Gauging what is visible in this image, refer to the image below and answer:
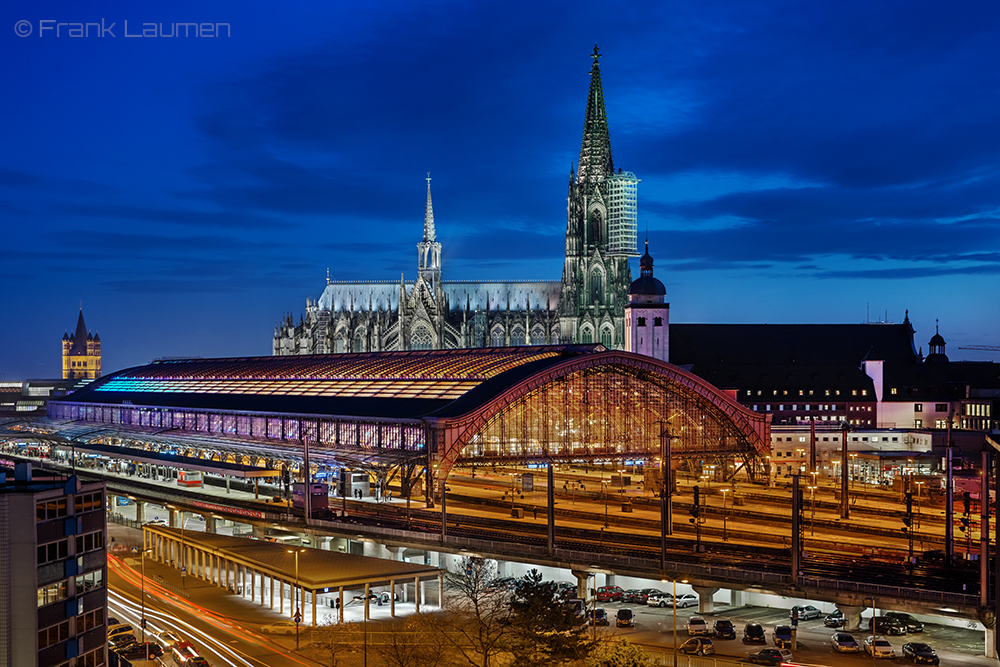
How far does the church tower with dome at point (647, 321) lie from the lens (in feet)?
606

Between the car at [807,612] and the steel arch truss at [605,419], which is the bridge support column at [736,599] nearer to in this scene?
the car at [807,612]

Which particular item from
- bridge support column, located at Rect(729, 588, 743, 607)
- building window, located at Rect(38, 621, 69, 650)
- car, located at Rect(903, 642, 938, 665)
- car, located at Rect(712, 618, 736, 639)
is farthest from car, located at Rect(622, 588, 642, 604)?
building window, located at Rect(38, 621, 69, 650)

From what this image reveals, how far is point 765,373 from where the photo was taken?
555 feet

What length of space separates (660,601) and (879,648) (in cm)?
1648

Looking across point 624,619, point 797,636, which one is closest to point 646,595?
point 624,619

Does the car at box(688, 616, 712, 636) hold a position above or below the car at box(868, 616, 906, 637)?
above

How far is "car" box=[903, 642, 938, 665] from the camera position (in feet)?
194

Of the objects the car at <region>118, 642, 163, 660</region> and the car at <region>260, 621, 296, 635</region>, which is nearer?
the car at <region>118, 642, 163, 660</region>

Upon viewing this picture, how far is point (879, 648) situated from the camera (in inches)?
2367

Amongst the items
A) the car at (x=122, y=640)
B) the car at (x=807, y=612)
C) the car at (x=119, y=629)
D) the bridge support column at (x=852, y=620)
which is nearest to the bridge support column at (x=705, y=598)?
the car at (x=807, y=612)

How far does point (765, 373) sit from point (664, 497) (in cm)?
10253

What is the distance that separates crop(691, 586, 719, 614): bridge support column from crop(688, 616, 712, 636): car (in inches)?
85.4

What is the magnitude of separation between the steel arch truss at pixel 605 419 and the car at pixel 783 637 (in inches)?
1858

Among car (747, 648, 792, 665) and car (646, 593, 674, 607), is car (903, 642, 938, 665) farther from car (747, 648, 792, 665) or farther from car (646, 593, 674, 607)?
car (646, 593, 674, 607)
